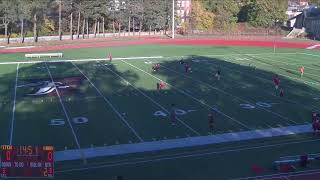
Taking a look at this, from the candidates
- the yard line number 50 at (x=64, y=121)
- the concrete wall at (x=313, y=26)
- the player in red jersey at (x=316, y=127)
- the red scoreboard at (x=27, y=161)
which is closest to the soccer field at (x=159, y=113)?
the yard line number 50 at (x=64, y=121)

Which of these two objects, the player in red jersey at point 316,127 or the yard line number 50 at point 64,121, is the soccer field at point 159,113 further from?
the player in red jersey at point 316,127

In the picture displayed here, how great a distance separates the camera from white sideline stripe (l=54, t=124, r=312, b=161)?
61.2 feet

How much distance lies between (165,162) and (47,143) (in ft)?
16.8

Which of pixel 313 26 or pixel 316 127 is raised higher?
pixel 313 26

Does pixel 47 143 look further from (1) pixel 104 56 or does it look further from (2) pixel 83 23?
(2) pixel 83 23

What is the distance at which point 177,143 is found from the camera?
65.7 feet

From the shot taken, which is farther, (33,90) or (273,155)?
(33,90)

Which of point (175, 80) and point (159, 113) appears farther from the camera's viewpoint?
point (175, 80)

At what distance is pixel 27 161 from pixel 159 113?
13.3 metres

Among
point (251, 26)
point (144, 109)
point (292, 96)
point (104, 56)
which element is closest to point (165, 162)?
point (144, 109)

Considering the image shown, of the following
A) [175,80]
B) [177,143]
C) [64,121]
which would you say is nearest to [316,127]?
[177,143]

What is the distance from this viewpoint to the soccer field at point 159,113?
60.1 feet

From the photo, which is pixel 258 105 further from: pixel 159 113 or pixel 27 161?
pixel 27 161

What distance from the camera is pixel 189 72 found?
38.4 meters
